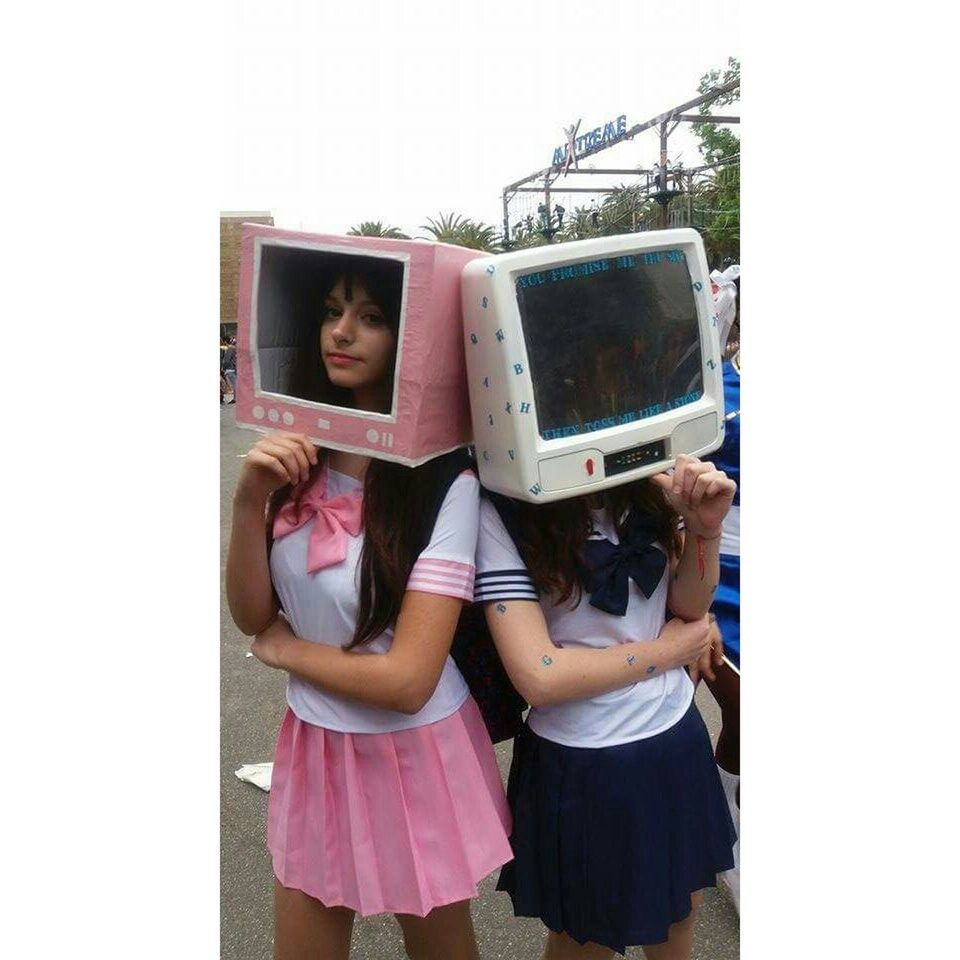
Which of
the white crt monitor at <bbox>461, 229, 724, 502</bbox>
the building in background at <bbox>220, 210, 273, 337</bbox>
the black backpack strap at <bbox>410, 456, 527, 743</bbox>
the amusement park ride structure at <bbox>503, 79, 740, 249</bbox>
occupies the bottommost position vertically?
the black backpack strap at <bbox>410, 456, 527, 743</bbox>

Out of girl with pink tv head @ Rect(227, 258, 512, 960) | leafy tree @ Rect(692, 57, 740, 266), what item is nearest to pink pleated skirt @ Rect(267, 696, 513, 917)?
girl with pink tv head @ Rect(227, 258, 512, 960)

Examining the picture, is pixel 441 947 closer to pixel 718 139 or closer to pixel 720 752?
pixel 720 752

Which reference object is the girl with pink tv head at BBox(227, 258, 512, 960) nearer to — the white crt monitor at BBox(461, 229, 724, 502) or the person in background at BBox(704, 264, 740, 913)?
the white crt monitor at BBox(461, 229, 724, 502)

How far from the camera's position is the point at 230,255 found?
1.29 m

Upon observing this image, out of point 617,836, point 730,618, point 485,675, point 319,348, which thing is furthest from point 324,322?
point 730,618

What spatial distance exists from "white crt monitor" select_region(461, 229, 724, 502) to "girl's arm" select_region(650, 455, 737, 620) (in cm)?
4

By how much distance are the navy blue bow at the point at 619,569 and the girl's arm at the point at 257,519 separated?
461mm

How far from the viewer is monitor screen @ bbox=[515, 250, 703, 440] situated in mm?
1082

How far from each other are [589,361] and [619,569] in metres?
0.34

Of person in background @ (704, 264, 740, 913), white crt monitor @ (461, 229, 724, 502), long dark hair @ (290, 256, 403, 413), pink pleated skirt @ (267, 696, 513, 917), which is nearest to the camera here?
white crt monitor @ (461, 229, 724, 502)

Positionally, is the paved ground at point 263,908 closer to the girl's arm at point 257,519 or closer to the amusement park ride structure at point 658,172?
the girl's arm at point 257,519

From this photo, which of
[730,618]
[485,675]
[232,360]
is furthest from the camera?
[232,360]

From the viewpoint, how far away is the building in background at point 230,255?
1273mm

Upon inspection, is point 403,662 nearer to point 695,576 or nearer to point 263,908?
point 695,576
